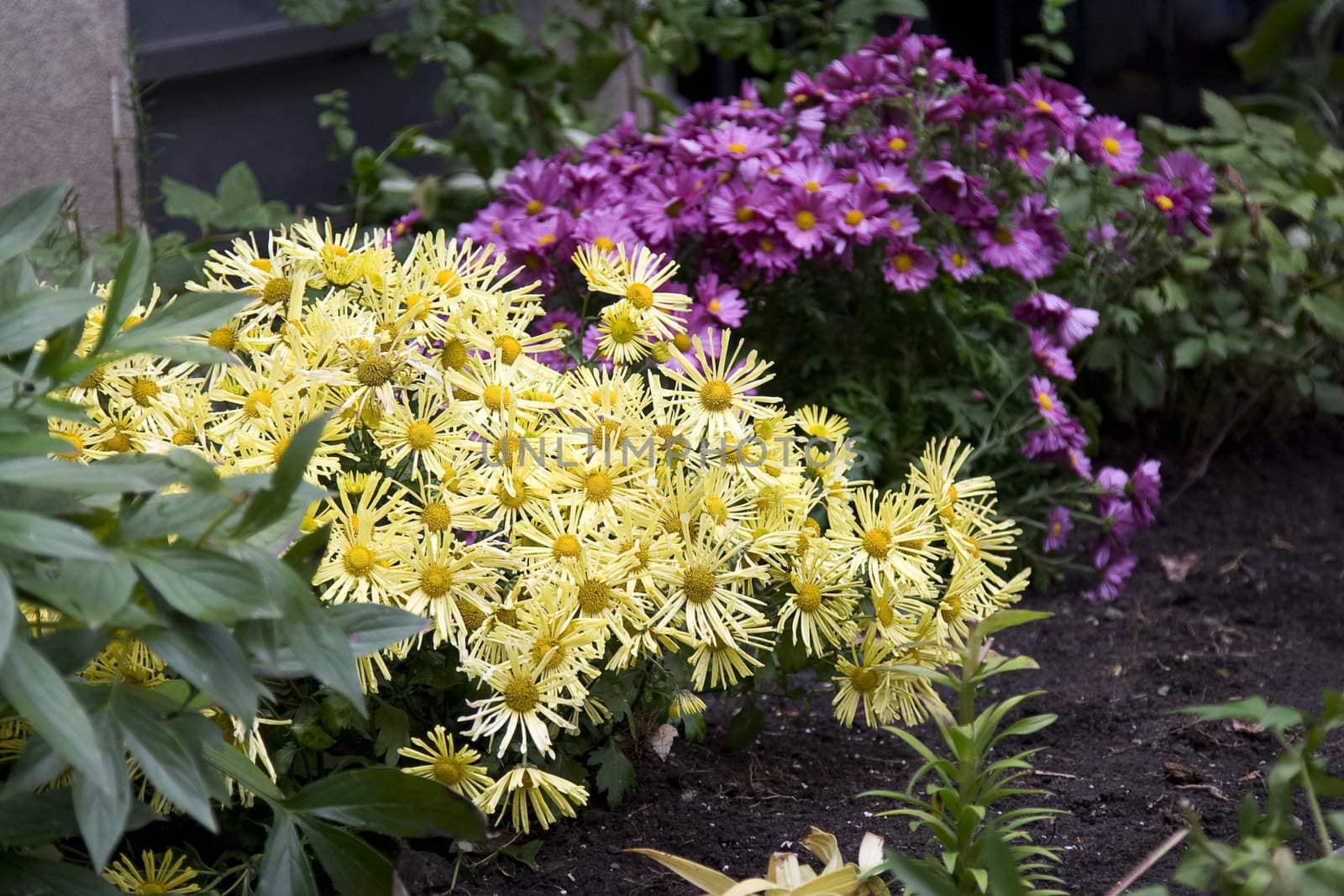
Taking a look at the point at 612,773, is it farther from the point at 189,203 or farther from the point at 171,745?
the point at 189,203

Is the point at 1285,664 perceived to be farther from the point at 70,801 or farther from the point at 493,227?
the point at 70,801

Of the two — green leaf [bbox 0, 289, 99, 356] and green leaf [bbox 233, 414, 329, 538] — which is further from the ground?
green leaf [bbox 0, 289, 99, 356]

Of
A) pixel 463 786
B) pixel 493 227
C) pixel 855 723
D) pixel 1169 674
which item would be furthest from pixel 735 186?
pixel 463 786

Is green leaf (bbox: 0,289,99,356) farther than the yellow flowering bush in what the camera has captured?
No

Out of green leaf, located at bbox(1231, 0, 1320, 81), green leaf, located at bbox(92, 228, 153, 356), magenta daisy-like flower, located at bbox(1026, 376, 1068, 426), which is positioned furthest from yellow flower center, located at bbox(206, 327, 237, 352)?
green leaf, located at bbox(1231, 0, 1320, 81)

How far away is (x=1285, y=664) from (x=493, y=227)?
66.6 inches

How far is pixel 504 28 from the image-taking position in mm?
3566

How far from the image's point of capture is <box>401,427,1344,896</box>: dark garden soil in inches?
64.8

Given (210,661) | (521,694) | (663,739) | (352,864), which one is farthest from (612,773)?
(210,661)

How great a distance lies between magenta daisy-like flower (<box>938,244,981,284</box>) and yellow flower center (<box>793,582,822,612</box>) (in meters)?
1.07

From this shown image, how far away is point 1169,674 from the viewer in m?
2.34

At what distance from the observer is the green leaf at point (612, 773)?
5.54 ft

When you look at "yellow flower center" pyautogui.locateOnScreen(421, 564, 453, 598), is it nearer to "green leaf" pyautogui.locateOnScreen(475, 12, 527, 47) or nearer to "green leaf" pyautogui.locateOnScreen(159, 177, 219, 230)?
"green leaf" pyautogui.locateOnScreen(159, 177, 219, 230)

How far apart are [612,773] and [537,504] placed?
0.38 metres
